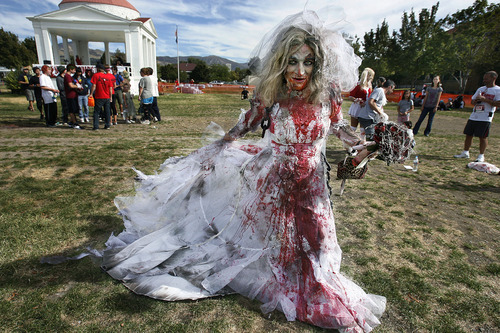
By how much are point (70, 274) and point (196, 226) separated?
4.08ft

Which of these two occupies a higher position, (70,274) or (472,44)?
(472,44)

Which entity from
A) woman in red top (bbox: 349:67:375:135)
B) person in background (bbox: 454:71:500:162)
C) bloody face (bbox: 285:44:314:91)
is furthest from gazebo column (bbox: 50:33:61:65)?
person in background (bbox: 454:71:500:162)

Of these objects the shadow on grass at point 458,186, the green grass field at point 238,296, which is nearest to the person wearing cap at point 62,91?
the green grass field at point 238,296

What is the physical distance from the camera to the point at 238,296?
249 centimetres

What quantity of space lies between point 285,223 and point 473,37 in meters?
37.2

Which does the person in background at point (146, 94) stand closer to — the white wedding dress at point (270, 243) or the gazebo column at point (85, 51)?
the white wedding dress at point (270, 243)

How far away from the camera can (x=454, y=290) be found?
270 centimetres

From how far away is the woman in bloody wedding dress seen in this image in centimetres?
227

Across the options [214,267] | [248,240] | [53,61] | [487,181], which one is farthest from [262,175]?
[53,61]

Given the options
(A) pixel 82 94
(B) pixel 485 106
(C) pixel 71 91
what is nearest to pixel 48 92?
(C) pixel 71 91

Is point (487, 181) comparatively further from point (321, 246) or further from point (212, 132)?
point (212, 132)

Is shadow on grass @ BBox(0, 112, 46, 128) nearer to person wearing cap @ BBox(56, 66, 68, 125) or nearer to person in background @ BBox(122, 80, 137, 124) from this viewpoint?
person wearing cap @ BBox(56, 66, 68, 125)

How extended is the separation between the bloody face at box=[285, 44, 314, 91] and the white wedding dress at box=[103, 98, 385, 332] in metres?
0.15

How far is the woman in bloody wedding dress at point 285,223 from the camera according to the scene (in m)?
2.27
